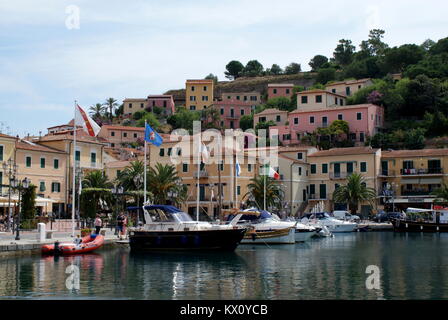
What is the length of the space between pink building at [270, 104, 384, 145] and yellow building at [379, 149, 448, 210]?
15.4 m

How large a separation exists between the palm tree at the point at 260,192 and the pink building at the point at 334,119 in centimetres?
2817

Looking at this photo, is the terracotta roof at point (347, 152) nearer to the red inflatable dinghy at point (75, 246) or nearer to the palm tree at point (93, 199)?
the palm tree at point (93, 199)

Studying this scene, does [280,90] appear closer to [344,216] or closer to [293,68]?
[293,68]

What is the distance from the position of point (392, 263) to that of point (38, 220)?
28393 mm

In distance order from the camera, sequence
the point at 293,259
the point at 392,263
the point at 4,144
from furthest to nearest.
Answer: the point at 4,144
the point at 293,259
the point at 392,263

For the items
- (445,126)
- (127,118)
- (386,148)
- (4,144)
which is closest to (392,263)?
(4,144)

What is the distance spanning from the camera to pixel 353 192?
2854 inches

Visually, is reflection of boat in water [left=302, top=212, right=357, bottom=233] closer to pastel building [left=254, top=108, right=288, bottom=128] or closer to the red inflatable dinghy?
the red inflatable dinghy

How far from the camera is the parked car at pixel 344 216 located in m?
69.9

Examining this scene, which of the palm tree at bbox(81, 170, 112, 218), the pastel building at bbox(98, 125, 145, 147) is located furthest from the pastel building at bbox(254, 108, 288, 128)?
the palm tree at bbox(81, 170, 112, 218)

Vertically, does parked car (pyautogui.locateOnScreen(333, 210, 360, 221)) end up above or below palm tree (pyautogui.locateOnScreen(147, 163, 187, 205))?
below

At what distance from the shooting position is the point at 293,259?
3350 centimetres

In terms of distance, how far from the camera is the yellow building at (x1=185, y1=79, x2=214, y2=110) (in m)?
142
